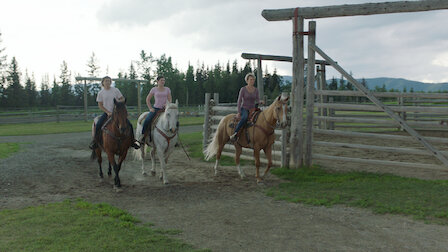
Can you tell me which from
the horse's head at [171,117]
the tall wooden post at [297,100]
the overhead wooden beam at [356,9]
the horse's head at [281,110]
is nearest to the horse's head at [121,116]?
the horse's head at [171,117]

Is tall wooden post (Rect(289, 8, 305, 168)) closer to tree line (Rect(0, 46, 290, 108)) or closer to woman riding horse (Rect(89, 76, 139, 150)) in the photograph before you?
woman riding horse (Rect(89, 76, 139, 150))

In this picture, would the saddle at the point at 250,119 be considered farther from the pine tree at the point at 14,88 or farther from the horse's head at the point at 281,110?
the pine tree at the point at 14,88

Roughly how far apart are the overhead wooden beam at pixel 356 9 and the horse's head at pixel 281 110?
294 centimetres

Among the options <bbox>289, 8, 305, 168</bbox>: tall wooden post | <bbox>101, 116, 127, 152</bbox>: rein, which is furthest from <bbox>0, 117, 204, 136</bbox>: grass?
<bbox>289, 8, 305, 168</bbox>: tall wooden post

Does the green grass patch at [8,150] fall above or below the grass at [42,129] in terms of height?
below

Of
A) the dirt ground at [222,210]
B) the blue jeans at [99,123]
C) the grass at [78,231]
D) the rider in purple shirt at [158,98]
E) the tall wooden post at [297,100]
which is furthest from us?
the tall wooden post at [297,100]

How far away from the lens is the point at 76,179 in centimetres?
882

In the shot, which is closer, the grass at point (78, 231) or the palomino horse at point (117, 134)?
the grass at point (78, 231)

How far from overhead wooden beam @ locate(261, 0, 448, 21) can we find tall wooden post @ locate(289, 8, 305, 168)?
319 mm

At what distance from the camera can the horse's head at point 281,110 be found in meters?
7.87

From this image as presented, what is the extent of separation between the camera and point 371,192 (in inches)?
281

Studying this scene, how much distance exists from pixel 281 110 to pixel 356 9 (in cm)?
344

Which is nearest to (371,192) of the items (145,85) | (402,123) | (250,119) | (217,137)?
(402,123)

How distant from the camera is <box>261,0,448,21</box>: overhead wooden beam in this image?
8.04 m
